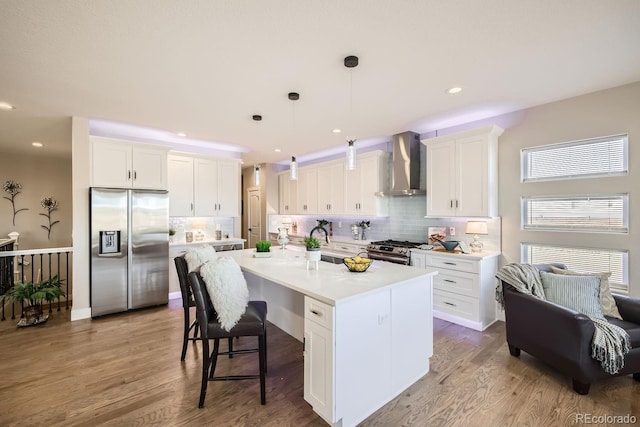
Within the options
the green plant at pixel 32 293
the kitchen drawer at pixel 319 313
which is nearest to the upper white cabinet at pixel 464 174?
the kitchen drawer at pixel 319 313

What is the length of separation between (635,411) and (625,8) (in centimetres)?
274

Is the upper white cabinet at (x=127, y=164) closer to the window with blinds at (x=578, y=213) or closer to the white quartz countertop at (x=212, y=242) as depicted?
the white quartz countertop at (x=212, y=242)

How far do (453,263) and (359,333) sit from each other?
2.34m

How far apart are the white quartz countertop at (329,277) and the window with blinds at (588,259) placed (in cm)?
200

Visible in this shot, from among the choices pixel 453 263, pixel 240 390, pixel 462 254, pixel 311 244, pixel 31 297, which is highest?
pixel 311 244

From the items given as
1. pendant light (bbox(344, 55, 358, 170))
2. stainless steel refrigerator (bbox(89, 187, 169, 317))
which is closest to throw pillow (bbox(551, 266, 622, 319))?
pendant light (bbox(344, 55, 358, 170))

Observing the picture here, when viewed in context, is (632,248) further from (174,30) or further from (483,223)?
(174,30)

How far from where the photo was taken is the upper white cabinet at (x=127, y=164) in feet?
12.7

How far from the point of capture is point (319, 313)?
1.82m

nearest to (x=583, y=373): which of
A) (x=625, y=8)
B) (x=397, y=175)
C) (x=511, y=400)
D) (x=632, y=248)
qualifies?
(x=511, y=400)

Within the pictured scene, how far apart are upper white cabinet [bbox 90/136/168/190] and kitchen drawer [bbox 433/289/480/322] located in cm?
443

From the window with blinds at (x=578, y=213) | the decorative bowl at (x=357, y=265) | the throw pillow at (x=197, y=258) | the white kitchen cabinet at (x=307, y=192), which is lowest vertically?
the decorative bowl at (x=357, y=265)

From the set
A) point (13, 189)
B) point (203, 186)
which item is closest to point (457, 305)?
point (203, 186)

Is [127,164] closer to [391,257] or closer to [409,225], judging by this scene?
[391,257]
